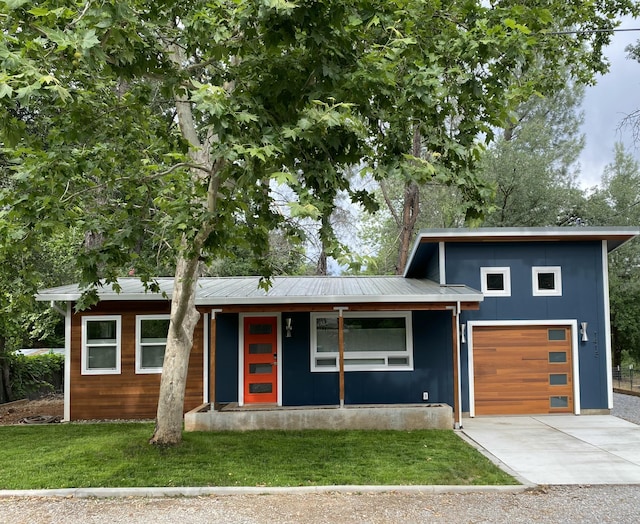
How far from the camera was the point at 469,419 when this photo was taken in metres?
10.4

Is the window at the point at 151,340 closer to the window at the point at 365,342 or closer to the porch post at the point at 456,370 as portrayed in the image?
the window at the point at 365,342

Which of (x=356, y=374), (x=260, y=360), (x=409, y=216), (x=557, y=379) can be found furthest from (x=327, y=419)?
(x=409, y=216)

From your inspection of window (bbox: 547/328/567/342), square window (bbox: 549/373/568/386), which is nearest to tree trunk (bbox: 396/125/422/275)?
window (bbox: 547/328/567/342)

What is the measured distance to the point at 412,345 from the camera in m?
10.9

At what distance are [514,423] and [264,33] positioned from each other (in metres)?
7.93

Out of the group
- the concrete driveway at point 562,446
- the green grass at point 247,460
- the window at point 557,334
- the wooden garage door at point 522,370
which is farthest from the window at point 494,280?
the green grass at point 247,460

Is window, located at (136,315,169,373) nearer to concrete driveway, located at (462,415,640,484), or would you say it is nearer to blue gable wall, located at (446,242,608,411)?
blue gable wall, located at (446,242,608,411)

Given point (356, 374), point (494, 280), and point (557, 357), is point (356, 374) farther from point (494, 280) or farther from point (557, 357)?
point (557, 357)

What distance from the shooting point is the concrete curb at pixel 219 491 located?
592cm

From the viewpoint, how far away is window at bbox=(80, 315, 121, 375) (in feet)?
36.1

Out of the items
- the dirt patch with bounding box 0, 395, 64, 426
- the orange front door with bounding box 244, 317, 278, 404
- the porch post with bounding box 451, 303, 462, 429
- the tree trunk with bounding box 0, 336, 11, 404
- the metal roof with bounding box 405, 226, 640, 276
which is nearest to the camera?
the porch post with bounding box 451, 303, 462, 429

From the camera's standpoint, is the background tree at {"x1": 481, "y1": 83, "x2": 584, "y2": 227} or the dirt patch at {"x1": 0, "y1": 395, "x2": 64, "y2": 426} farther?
the background tree at {"x1": 481, "y1": 83, "x2": 584, "y2": 227}

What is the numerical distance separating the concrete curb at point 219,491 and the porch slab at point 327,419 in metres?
3.22

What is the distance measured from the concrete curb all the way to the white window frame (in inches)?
220
